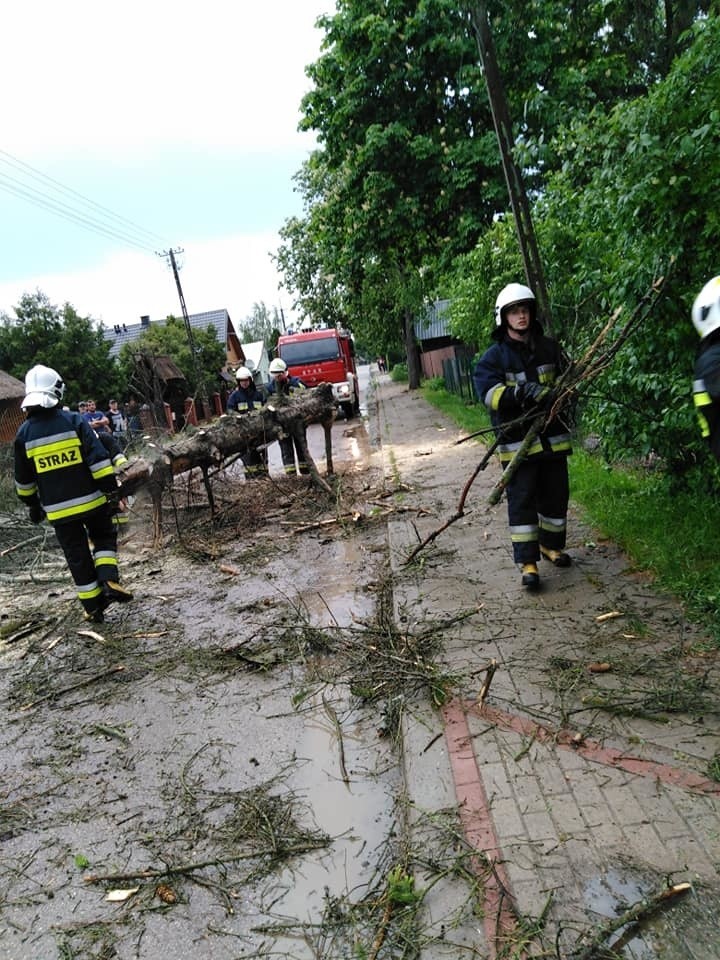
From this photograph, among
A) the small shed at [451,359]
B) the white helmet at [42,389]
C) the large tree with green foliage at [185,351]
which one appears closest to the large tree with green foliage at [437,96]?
the small shed at [451,359]

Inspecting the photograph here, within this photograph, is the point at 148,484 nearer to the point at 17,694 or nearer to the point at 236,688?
the point at 17,694

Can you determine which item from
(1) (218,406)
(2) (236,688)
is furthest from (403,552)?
(1) (218,406)

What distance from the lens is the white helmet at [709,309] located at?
3.01 m

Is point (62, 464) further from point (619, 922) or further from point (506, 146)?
point (619, 922)

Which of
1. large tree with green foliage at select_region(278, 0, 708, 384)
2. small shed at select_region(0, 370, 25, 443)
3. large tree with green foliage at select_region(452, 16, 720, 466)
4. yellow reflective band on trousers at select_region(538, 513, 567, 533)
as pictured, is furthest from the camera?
small shed at select_region(0, 370, 25, 443)

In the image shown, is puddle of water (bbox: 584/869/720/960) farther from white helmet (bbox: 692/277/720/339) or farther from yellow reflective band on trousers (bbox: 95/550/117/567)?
yellow reflective band on trousers (bbox: 95/550/117/567)

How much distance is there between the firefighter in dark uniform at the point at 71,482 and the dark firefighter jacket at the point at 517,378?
3.14 m

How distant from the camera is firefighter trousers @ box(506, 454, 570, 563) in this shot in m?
4.77

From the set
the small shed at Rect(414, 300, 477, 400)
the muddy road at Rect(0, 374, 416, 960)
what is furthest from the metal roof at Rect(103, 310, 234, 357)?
the muddy road at Rect(0, 374, 416, 960)

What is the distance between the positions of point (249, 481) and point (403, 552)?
15.2ft

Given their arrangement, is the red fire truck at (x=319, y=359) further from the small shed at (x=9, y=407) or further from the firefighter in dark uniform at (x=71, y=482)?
the firefighter in dark uniform at (x=71, y=482)

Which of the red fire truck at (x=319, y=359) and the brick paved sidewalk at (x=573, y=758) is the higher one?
the red fire truck at (x=319, y=359)

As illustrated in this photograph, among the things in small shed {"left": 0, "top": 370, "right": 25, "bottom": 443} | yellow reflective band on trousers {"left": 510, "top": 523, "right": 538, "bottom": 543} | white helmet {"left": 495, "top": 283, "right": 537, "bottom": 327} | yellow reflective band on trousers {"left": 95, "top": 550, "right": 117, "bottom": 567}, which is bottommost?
yellow reflective band on trousers {"left": 510, "top": 523, "right": 538, "bottom": 543}

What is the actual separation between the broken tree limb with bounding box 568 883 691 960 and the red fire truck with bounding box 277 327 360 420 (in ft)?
61.9
